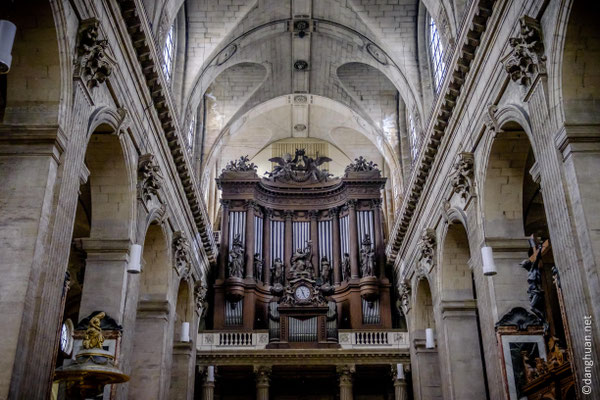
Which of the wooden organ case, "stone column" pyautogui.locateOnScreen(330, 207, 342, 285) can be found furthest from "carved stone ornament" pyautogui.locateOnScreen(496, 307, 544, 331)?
"stone column" pyautogui.locateOnScreen(330, 207, 342, 285)

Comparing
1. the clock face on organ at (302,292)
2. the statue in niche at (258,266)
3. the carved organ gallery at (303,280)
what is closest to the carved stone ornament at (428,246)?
the carved organ gallery at (303,280)

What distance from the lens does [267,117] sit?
2869cm

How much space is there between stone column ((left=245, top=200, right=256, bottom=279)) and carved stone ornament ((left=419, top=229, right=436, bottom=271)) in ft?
27.1

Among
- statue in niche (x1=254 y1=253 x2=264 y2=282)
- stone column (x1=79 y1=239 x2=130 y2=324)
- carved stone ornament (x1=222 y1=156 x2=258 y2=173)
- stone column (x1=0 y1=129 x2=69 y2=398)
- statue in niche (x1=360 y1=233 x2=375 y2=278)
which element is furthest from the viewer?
carved stone ornament (x1=222 y1=156 x2=258 y2=173)

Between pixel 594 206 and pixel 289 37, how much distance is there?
52.8ft

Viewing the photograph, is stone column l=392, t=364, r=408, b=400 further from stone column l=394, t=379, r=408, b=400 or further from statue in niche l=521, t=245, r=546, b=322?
statue in niche l=521, t=245, r=546, b=322

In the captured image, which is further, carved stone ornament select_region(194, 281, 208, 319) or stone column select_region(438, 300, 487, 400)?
carved stone ornament select_region(194, 281, 208, 319)

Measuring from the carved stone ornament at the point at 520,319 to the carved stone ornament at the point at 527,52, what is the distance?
424 centimetres

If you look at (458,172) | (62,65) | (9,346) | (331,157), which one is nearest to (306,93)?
(331,157)

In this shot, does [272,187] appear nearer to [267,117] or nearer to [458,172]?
[267,117]

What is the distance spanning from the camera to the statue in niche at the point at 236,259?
2427 cm

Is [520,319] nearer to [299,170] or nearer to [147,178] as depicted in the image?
[147,178]

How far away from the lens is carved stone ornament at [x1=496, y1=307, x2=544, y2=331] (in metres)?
11.9

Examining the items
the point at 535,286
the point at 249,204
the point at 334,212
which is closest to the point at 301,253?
the point at 334,212
